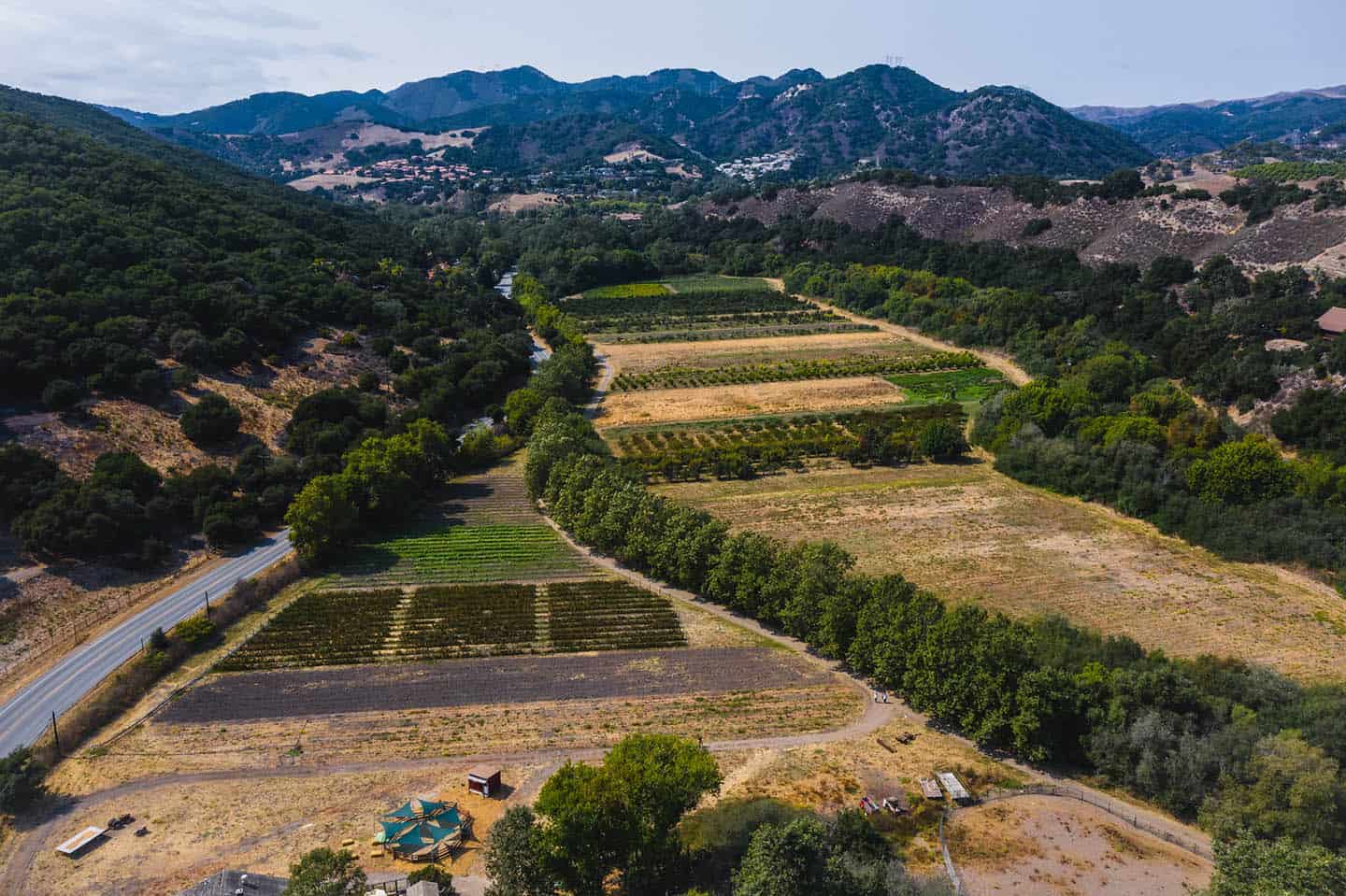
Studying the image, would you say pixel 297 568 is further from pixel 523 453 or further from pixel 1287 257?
pixel 1287 257

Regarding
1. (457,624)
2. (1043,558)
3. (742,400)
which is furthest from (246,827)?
(742,400)

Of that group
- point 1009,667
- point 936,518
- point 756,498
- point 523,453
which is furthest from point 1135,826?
point 523,453

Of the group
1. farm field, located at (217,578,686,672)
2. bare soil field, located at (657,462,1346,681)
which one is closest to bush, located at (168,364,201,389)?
farm field, located at (217,578,686,672)

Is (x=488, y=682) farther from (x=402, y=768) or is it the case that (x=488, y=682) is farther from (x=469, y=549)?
(x=469, y=549)

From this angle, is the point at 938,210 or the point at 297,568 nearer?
the point at 297,568

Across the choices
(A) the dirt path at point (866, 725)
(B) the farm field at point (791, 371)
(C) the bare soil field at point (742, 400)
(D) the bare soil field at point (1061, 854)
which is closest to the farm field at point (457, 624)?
(A) the dirt path at point (866, 725)

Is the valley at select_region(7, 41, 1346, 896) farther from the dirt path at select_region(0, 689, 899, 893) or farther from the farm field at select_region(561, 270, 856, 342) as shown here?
the farm field at select_region(561, 270, 856, 342)
